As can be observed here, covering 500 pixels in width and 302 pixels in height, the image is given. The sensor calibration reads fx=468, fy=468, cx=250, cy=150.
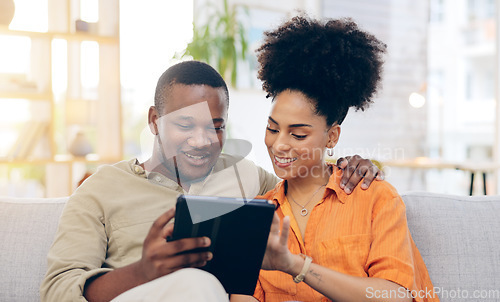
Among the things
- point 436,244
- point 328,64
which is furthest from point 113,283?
point 436,244

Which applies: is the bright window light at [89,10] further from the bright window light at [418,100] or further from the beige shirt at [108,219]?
the bright window light at [418,100]

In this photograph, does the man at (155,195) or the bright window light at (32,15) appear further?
the bright window light at (32,15)

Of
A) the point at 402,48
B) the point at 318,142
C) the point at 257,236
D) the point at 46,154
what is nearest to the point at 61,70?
the point at 46,154

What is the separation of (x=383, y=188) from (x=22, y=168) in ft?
8.94

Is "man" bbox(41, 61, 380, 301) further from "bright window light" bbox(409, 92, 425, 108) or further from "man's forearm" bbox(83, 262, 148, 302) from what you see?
"bright window light" bbox(409, 92, 425, 108)

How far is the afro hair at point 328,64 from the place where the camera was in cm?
120

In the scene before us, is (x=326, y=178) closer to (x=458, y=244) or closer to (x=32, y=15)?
(x=458, y=244)

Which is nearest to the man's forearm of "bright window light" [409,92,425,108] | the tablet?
the tablet

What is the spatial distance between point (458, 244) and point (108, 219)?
38.3 inches

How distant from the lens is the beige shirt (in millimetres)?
1083

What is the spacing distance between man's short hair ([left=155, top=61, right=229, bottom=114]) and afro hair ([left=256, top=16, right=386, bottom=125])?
0.51 feet

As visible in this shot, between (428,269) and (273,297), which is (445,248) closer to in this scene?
(428,269)

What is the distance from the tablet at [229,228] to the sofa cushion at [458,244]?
62 cm

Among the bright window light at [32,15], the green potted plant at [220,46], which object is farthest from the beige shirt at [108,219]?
the bright window light at [32,15]
